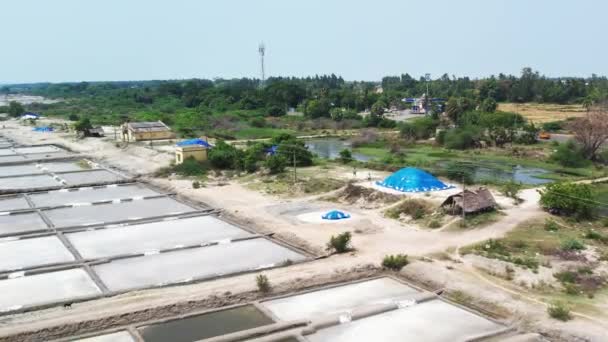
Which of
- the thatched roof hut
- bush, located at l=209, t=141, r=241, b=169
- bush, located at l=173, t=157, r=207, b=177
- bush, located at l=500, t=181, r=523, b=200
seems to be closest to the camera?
the thatched roof hut

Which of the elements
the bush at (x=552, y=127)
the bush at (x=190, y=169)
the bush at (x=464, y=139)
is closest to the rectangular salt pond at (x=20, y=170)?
the bush at (x=190, y=169)

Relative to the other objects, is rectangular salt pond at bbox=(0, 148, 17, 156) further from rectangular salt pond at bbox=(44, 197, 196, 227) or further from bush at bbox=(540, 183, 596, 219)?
bush at bbox=(540, 183, 596, 219)

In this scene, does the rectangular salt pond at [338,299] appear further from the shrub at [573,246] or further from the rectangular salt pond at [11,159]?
the rectangular salt pond at [11,159]

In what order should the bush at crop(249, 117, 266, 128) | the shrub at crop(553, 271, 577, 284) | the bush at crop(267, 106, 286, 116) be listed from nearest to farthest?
the shrub at crop(553, 271, 577, 284) → the bush at crop(249, 117, 266, 128) → the bush at crop(267, 106, 286, 116)

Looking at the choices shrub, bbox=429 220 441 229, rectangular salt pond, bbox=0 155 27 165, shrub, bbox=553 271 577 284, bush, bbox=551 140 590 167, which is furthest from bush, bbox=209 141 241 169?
shrub, bbox=553 271 577 284

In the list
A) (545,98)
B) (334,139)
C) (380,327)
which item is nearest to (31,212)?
(380,327)

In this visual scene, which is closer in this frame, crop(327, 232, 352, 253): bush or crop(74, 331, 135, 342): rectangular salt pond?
crop(74, 331, 135, 342): rectangular salt pond
